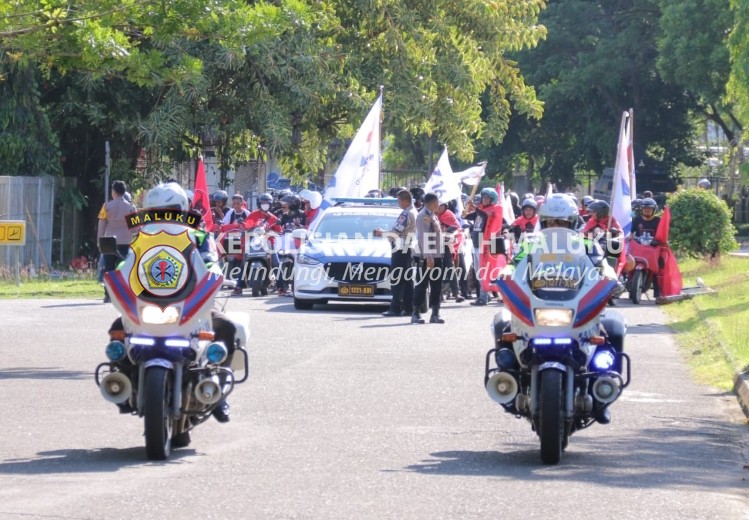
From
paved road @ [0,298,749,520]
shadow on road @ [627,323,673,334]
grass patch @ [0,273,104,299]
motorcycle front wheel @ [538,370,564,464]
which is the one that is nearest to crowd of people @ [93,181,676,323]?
shadow on road @ [627,323,673,334]

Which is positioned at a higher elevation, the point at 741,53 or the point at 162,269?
the point at 741,53

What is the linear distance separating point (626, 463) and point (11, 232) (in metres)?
18.4

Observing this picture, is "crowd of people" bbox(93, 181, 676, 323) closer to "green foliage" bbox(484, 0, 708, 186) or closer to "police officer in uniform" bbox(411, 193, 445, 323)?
"police officer in uniform" bbox(411, 193, 445, 323)

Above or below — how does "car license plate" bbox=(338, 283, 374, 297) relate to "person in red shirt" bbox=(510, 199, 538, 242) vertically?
below

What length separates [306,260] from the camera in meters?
22.8

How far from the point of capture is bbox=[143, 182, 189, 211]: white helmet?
9.68 meters

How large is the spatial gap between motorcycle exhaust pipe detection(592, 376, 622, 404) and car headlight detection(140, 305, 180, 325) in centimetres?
268

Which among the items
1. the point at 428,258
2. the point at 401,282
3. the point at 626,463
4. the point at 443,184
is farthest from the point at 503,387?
the point at 443,184

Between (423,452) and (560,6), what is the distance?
157ft

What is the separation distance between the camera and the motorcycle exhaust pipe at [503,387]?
9.67 m

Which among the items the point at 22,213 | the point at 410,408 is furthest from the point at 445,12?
the point at 410,408

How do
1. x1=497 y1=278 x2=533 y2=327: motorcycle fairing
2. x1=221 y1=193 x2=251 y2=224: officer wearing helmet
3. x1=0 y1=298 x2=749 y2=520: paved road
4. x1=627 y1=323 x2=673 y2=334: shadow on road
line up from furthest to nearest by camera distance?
x1=221 y1=193 x2=251 y2=224: officer wearing helmet → x1=627 y1=323 x2=673 y2=334: shadow on road → x1=497 y1=278 x2=533 y2=327: motorcycle fairing → x1=0 y1=298 x2=749 y2=520: paved road

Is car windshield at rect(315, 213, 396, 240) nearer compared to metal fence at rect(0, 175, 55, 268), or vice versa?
car windshield at rect(315, 213, 396, 240)

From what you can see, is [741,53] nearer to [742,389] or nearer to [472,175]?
[742,389]
